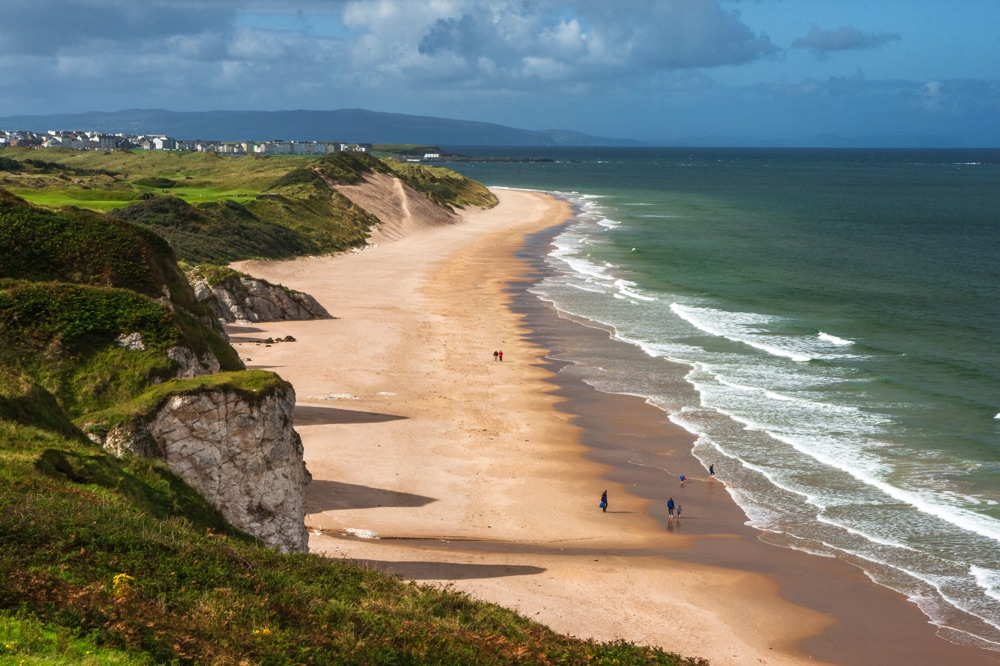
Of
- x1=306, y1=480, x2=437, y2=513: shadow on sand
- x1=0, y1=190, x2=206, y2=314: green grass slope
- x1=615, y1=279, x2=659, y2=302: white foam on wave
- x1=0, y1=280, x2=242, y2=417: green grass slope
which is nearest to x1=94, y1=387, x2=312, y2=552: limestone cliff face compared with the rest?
x1=0, y1=280, x2=242, y2=417: green grass slope

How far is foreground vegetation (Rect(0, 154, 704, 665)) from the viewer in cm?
1195

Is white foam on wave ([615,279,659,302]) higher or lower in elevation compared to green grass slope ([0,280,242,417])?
lower

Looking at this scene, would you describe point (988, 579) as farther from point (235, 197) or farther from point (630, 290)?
point (235, 197)

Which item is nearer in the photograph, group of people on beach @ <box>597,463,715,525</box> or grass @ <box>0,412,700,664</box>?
grass @ <box>0,412,700,664</box>

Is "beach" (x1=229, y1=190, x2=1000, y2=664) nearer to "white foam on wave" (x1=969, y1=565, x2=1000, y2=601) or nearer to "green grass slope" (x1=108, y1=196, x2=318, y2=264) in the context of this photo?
"white foam on wave" (x1=969, y1=565, x2=1000, y2=601)

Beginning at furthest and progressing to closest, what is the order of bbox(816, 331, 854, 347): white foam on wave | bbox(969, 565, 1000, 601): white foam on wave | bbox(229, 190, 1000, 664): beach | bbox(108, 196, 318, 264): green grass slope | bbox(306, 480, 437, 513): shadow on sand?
bbox(108, 196, 318, 264): green grass slope
bbox(816, 331, 854, 347): white foam on wave
bbox(306, 480, 437, 513): shadow on sand
bbox(969, 565, 1000, 601): white foam on wave
bbox(229, 190, 1000, 664): beach

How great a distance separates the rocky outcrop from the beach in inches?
62.4

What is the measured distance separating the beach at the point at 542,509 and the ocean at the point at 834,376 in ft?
3.90

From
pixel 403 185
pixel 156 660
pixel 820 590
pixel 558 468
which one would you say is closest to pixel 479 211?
pixel 403 185

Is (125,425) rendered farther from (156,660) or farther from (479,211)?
(479,211)

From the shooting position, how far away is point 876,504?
95.7 ft

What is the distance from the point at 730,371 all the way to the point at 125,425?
2950 cm

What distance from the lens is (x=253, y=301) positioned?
54.5 meters

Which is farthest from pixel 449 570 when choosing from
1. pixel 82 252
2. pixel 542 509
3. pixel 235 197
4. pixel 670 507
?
pixel 235 197
